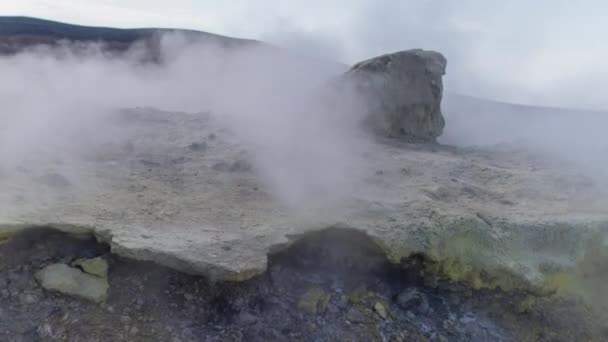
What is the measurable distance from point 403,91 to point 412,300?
347 cm

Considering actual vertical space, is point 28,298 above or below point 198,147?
below

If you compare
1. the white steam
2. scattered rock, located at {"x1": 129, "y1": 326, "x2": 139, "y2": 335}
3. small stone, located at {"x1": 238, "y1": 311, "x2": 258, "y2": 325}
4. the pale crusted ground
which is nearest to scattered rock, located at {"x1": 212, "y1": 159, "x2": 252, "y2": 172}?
the pale crusted ground

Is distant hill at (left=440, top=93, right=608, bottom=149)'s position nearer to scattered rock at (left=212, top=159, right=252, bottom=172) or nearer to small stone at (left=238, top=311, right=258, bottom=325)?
scattered rock at (left=212, top=159, right=252, bottom=172)

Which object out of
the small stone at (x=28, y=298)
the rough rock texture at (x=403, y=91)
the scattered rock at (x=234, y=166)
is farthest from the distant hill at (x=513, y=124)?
the small stone at (x=28, y=298)

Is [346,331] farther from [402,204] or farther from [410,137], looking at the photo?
[410,137]

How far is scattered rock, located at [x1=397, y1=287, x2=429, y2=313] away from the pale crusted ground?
226mm

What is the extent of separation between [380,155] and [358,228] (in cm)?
185

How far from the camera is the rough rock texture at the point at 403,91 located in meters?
5.97

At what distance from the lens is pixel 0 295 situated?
2.62 meters

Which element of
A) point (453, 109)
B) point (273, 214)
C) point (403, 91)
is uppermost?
point (403, 91)

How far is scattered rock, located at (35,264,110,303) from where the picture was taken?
2715 millimetres

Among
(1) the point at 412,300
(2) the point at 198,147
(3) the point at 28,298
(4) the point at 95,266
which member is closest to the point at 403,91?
(2) the point at 198,147

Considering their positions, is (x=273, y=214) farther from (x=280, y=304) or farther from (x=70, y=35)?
(x=70, y=35)

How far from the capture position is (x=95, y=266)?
2.83 meters
